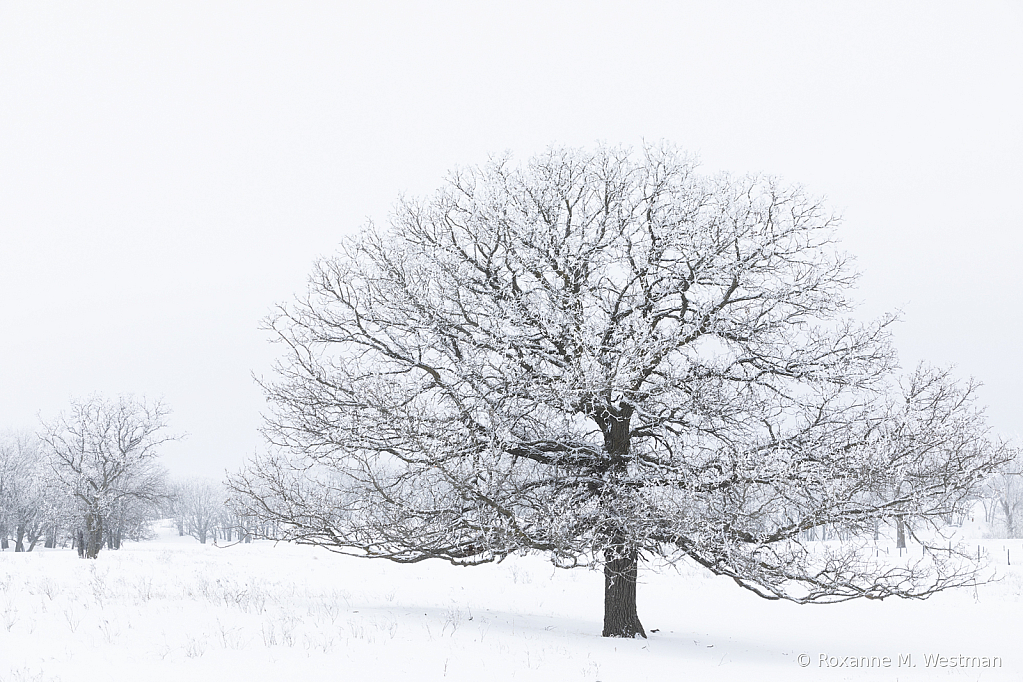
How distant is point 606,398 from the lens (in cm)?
1041

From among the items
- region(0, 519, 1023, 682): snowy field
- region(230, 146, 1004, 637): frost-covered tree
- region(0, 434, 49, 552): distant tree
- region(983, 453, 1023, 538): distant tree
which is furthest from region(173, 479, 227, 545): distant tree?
region(230, 146, 1004, 637): frost-covered tree

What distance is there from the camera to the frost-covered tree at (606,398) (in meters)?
9.88

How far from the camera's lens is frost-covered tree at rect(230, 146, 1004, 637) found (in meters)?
9.88

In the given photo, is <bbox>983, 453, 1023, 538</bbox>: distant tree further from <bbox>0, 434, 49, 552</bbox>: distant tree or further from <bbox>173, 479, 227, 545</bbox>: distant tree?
<bbox>173, 479, 227, 545</bbox>: distant tree

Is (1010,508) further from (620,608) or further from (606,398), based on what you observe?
(606,398)

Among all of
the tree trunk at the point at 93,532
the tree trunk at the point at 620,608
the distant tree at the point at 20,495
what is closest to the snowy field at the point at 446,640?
the tree trunk at the point at 620,608

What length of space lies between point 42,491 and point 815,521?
5894 centimetres

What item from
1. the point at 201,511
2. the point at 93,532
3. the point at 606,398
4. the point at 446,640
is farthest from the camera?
the point at 201,511

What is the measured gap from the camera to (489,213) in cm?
1161

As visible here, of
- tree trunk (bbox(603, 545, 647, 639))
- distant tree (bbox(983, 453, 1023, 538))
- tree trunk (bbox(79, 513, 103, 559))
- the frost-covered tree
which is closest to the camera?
the frost-covered tree

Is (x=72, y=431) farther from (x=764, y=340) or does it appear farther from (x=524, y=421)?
(x=764, y=340)

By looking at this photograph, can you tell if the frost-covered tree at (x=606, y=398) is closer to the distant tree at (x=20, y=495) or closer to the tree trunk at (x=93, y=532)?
the tree trunk at (x=93, y=532)

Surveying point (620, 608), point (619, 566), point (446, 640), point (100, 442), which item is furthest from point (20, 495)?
point (619, 566)

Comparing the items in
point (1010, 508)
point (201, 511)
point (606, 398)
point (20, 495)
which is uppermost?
point (606, 398)
